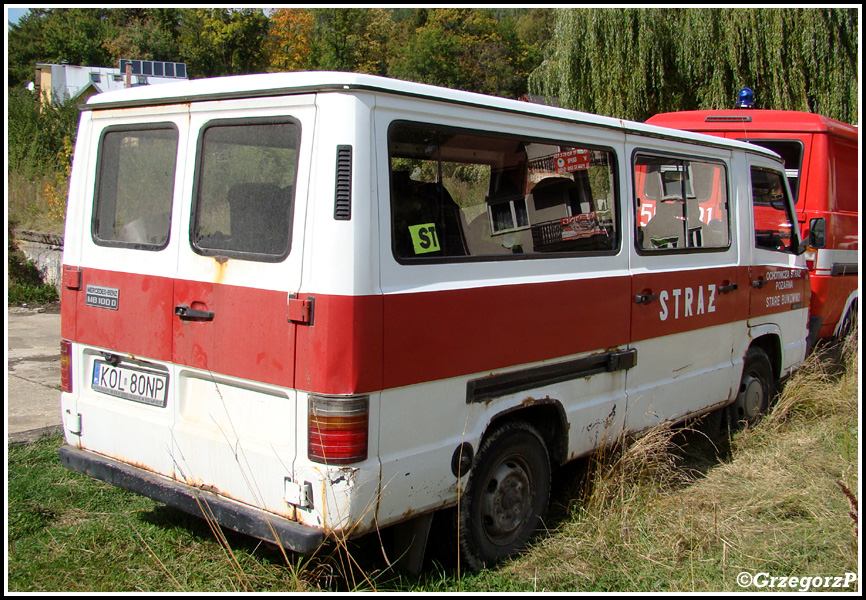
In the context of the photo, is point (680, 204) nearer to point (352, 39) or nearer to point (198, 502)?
point (198, 502)

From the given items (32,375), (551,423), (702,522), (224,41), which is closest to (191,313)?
(551,423)

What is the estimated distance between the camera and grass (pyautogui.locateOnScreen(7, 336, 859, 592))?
3490mm

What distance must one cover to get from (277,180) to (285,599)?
1.84m

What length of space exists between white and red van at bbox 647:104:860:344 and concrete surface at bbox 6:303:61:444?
6885mm

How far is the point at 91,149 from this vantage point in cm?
388

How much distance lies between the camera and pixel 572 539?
3973mm

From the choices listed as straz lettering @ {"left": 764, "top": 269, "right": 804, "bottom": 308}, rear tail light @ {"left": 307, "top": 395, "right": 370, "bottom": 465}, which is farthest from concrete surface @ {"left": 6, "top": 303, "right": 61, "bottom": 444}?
straz lettering @ {"left": 764, "top": 269, "right": 804, "bottom": 308}

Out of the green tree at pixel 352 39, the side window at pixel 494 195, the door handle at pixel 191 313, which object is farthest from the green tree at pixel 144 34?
the door handle at pixel 191 313

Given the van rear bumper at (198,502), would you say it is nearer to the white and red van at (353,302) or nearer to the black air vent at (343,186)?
the white and red van at (353,302)

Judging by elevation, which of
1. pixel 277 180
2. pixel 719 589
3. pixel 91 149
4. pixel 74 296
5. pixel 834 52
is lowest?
pixel 719 589

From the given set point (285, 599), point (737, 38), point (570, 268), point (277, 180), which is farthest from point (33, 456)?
point (737, 38)

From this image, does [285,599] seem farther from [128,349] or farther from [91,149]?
[91,149]

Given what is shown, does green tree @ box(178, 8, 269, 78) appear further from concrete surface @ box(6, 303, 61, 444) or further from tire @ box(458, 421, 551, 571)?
tire @ box(458, 421, 551, 571)

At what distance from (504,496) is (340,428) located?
1246 millimetres
